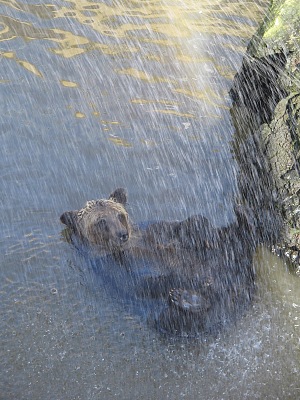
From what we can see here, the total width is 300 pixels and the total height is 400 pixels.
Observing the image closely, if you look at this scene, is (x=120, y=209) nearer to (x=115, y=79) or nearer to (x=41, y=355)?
(x=41, y=355)

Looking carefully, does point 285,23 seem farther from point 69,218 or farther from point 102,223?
point 69,218

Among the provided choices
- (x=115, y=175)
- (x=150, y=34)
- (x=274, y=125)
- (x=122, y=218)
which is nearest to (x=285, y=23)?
(x=274, y=125)

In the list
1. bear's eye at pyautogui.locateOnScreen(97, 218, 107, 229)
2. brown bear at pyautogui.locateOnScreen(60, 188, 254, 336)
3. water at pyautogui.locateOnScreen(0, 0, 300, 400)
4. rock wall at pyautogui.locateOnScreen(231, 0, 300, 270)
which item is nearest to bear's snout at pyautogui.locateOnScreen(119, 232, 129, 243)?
brown bear at pyautogui.locateOnScreen(60, 188, 254, 336)

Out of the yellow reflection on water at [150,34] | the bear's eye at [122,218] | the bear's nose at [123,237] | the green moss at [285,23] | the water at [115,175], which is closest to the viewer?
the water at [115,175]

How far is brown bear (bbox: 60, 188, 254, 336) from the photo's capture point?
5.57 m

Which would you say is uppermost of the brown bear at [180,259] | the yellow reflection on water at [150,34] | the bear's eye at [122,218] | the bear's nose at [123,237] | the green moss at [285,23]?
the green moss at [285,23]

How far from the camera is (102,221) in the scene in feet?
21.6

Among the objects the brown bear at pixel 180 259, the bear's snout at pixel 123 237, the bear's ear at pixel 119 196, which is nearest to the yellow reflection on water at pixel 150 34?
the bear's ear at pixel 119 196

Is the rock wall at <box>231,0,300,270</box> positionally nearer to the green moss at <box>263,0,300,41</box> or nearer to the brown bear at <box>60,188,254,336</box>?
the green moss at <box>263,0,300,41</box>

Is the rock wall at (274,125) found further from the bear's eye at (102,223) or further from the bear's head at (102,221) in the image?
the bear's eye at (102,223)

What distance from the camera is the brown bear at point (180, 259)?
557cm

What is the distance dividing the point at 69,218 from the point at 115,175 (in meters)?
1.31

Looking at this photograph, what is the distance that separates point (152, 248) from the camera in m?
6.45

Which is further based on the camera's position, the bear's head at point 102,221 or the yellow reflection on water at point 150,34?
the yellow reflection on water at point 150,34
